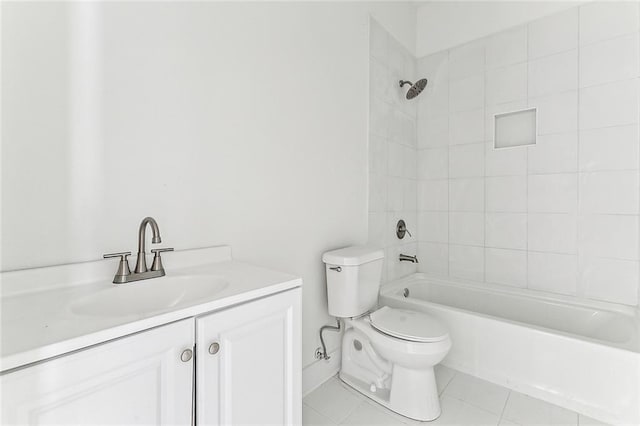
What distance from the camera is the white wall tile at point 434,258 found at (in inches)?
98.9

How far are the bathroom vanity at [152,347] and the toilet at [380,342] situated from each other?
0.65 meters

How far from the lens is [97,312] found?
2.62ft

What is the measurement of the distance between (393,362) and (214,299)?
3.75 ft

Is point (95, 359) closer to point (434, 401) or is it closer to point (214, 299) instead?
point (214, 299)

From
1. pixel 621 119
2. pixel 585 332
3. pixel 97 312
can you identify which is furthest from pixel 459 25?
pixel 97 312

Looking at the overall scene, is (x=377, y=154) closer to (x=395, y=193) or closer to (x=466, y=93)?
(x=395, y=193)

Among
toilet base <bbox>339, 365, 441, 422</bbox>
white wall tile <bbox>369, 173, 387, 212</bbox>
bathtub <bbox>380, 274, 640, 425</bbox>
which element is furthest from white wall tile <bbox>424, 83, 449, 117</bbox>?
toilet base <bbox>339, 365, 441, 422</bbox>

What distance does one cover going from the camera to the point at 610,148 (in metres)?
1.84

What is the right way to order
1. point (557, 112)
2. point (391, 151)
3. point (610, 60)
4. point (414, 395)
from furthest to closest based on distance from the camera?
point (391, 151)
point (557, 112)
point (610, 60)
point (414, 395)

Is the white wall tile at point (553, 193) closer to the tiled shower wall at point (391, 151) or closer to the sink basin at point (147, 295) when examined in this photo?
the tiled shower wall at point (391, 151)

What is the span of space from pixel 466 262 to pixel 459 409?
121 cm

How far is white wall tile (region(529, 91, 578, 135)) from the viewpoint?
1960mm

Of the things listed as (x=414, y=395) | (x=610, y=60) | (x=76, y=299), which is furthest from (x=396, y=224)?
(x=76, y=299)

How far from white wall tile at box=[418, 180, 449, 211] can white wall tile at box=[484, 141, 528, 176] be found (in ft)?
1.16
